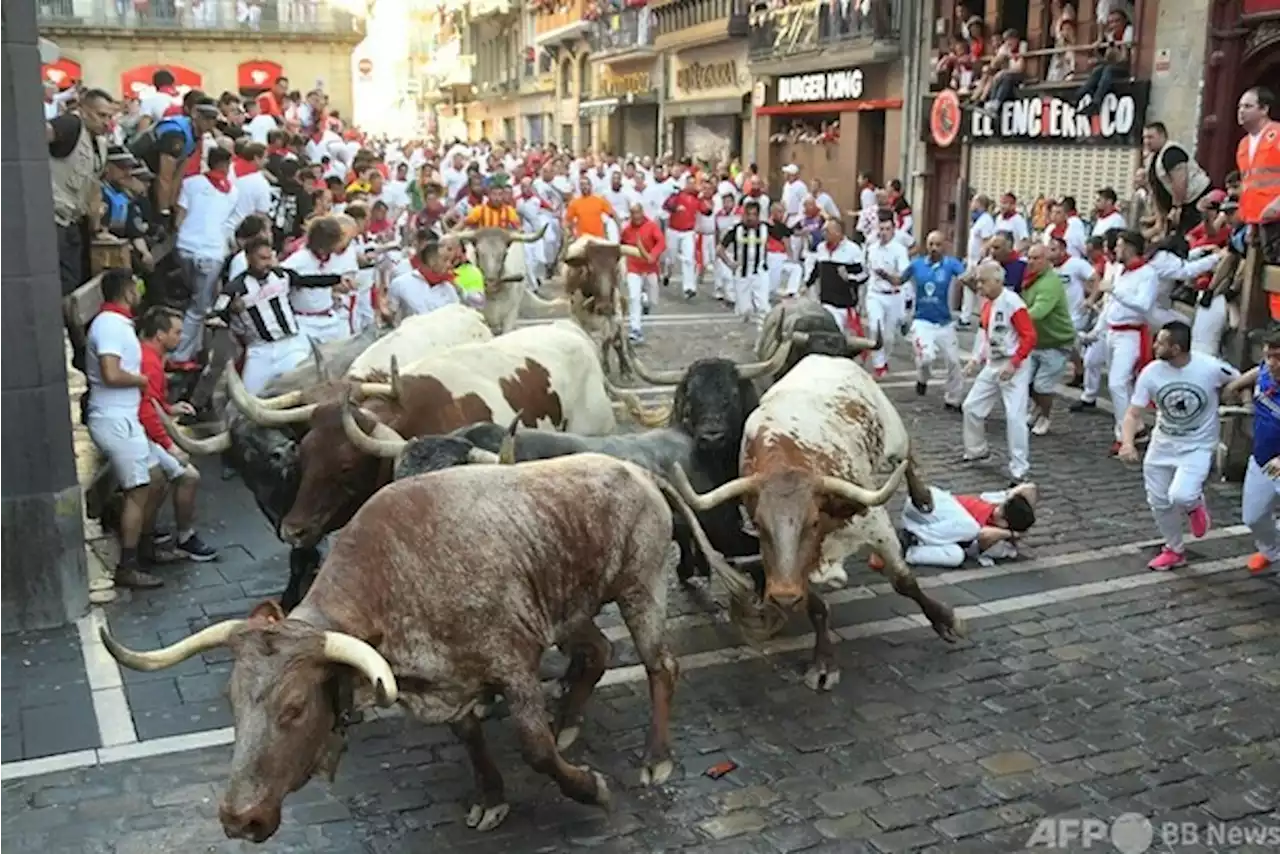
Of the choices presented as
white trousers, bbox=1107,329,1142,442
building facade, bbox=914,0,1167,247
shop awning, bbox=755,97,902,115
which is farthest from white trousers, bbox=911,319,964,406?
shop awning, bbox=755,97,902,115

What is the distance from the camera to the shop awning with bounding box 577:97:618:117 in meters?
46.4

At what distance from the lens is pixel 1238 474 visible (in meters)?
10.8

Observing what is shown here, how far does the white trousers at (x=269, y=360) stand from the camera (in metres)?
10.2

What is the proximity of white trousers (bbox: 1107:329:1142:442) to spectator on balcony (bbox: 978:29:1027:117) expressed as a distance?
10.9m

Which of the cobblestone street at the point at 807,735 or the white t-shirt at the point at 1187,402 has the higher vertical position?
the white t-shirt at the point at 1187,402

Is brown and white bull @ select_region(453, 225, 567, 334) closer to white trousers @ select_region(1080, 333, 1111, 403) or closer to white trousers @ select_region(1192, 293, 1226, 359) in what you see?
white trousers @ select_region(1080, 333, 1111, 403)

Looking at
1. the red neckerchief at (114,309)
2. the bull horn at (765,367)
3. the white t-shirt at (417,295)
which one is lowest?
the bull horn at (765,367)

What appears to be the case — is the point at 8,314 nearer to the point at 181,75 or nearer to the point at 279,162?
the point at 279,162

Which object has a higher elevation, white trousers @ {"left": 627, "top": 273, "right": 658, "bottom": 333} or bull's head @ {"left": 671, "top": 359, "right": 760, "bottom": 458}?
bull's head @ {"left": 671, "top": 359, "right": 760, "bottom": 458}

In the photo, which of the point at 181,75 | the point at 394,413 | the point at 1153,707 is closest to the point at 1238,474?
the point at 1153,707

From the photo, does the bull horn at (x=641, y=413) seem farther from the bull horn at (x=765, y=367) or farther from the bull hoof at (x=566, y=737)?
the bull hoof at (x=566, y=737)

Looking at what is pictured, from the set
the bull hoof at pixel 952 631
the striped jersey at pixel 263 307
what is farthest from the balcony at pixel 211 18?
the bull hoof at pixel 952 631

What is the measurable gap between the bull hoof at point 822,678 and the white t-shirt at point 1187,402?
3160mm

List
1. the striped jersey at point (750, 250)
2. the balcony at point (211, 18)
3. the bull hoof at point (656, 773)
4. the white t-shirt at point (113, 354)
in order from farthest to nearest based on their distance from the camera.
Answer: the balcony at point (211, 18) < the striped jersey at point (750, 250) < the white t-shirt at point (113, 354) < the bull hoof at point (656, 773)
